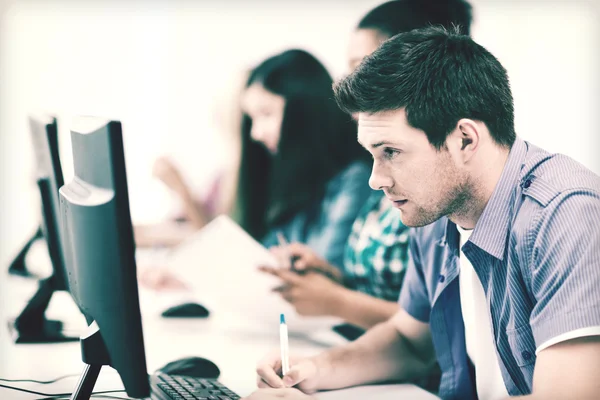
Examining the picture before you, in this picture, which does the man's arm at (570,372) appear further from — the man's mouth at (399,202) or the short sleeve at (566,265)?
the man's mouth at (399,202)

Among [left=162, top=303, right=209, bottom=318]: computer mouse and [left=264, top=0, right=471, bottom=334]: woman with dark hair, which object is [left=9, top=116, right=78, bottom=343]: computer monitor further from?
[left=264, top=0, right=471, bottom=334]: woman with dark hair

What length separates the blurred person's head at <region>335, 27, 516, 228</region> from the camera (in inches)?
36.3

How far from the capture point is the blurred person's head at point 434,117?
0.92 m

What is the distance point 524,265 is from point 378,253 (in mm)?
608

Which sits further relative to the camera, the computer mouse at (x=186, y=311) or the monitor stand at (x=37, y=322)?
the computer mouse at (x=186, y=311)

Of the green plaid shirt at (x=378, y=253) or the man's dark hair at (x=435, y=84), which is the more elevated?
the man's dark hair at (x=435, y=84)

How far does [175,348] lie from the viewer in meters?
1.37

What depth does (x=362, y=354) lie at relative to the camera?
1129mm

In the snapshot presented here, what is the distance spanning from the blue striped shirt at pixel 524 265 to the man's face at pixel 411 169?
6cm

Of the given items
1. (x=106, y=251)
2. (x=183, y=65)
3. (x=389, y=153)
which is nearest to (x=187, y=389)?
(x=106, y=251)

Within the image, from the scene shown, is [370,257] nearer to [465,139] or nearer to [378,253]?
[378,253]

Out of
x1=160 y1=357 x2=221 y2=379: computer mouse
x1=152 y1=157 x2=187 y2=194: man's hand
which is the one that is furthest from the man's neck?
x1=152 y1=157 x2=187 y2=194: man's hand

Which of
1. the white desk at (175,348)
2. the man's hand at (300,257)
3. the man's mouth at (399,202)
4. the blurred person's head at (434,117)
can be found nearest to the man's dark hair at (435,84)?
the blurred person's head at (434,117)

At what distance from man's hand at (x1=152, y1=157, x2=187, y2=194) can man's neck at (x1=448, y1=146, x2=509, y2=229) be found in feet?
5.10
